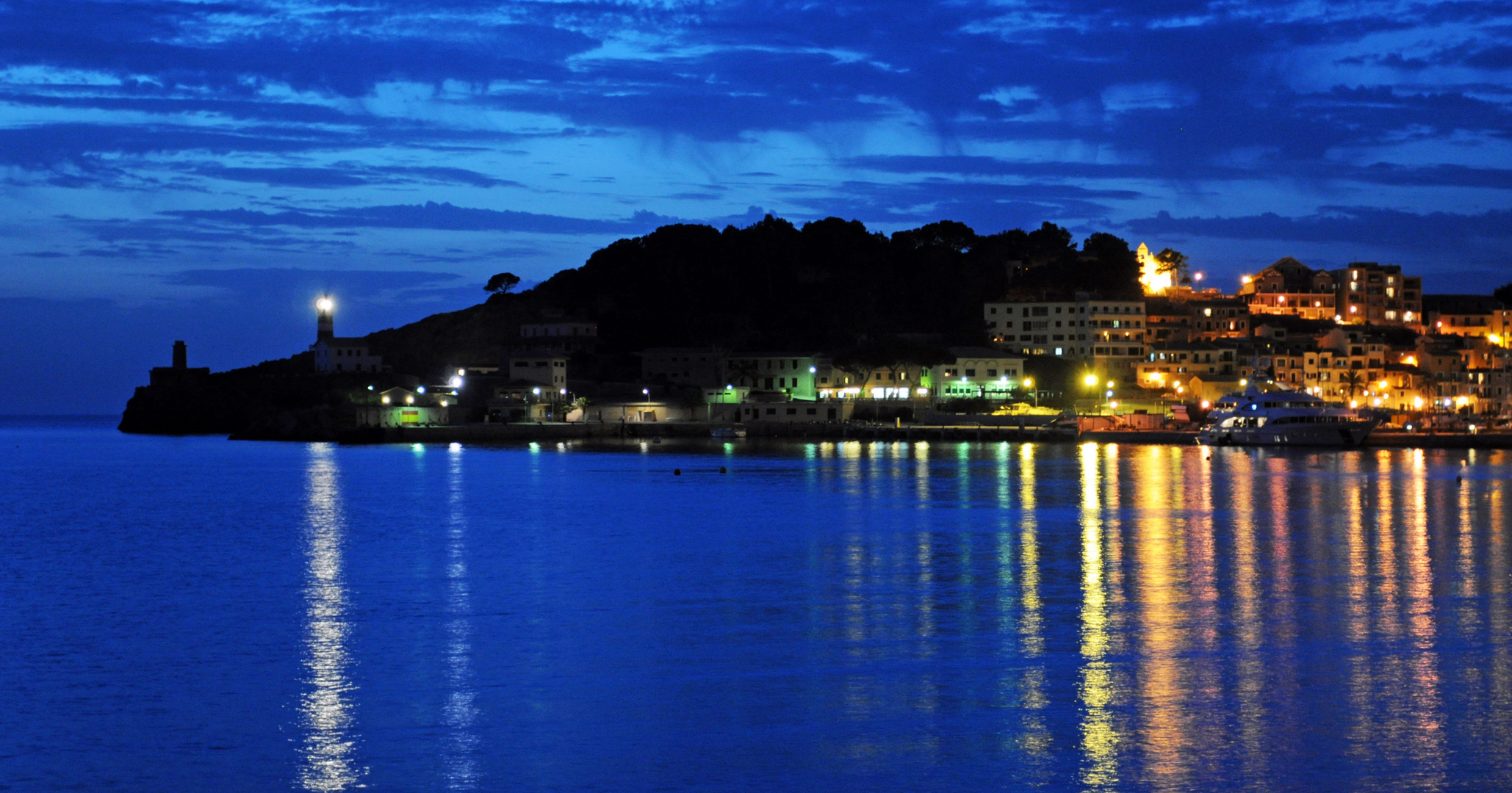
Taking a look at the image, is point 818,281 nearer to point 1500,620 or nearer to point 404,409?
point 404,409

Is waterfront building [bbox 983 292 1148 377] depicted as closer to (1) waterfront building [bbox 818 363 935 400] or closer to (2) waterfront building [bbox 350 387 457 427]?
(1) waterfront building [bbox 818 363 935 400]

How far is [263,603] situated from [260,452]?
5547cm

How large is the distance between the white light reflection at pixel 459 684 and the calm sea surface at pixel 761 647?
54 millimetres

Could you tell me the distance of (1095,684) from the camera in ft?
47.4

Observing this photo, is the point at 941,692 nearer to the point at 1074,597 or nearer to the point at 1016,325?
the point at 1074,597

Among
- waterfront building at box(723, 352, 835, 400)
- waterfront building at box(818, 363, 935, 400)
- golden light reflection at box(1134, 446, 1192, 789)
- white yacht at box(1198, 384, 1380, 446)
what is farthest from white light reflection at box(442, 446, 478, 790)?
waterfront building at box(818, 363, 935, 400)

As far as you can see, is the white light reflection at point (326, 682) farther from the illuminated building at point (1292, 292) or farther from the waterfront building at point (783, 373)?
the illuminated building at point (1292, 292)

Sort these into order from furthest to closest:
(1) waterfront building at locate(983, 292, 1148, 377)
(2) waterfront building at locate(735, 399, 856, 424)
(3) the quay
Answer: (1) waterfront building at locate(983, 292, 1148, 377) < (2) waterfront building at locate(735, 399, 856, 424) < (3) the quay

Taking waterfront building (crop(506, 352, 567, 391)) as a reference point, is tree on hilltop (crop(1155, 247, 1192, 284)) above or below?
above

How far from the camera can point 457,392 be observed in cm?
8988

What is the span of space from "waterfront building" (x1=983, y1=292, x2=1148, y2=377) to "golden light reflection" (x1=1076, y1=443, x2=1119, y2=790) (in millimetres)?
69964

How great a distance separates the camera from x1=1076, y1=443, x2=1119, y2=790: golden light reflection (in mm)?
11359

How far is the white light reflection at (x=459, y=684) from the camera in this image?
456 inches

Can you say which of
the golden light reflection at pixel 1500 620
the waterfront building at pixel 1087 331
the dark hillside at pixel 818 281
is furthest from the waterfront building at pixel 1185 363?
the golden light reflection at pixel 1500 620
